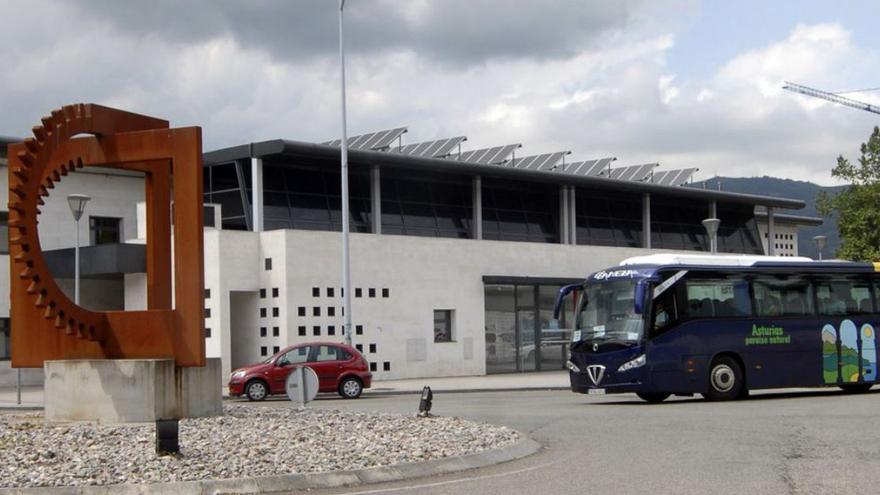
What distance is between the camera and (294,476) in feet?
39.1

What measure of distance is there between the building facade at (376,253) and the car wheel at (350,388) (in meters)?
7.79

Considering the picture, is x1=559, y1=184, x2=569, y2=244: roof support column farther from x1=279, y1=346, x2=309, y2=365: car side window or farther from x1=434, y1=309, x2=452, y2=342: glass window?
x1=279, y1=346, x2=309, y2=365: car side window

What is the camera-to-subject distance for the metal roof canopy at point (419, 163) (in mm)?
41000

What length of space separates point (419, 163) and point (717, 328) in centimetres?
A: 2132

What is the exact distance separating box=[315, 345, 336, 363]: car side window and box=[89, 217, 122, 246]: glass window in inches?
643

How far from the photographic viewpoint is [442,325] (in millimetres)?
42312

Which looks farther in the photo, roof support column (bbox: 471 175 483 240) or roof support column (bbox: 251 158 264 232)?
roof support column (bbox: 471 175 483 240)

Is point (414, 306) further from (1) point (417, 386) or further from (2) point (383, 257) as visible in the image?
(1) point (417, 386)

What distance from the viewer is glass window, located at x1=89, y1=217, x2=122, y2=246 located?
4378cm

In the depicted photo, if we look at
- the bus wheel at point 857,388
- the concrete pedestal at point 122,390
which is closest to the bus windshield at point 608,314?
the bus wheel at point 857,388

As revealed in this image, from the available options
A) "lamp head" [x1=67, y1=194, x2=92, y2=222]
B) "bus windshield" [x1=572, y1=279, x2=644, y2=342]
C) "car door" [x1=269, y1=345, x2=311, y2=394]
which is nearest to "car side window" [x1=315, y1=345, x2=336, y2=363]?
"car door" [x1=269, y1=345, x2=311, y2=394]

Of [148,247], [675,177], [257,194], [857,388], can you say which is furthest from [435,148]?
[148,247]

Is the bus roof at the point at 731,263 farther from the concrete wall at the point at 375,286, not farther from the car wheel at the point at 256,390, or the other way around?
the concrete wall at the point at 375,286

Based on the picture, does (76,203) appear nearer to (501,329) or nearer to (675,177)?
(501,329)
